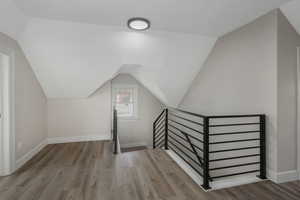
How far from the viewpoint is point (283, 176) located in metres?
2.03

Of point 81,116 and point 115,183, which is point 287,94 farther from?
point 81,116

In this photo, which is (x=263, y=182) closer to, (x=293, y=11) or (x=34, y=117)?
(x=293, y=11)

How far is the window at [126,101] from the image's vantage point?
5.18 m

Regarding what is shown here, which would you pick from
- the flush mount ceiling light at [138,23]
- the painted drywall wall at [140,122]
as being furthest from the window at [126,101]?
the flush mount ceiling light at [138,23]

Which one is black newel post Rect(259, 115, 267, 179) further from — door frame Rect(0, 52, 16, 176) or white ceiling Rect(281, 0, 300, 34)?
door frame Rect(0, 52, 16, 176)

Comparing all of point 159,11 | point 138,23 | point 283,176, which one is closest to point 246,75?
point 283,176

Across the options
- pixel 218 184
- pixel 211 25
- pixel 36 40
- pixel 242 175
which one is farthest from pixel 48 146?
pixel 211 25

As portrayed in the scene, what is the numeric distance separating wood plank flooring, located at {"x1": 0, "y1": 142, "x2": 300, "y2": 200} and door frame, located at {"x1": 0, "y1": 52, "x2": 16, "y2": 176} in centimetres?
25

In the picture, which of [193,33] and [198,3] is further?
[193,33]

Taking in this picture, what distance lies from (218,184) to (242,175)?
565 mm

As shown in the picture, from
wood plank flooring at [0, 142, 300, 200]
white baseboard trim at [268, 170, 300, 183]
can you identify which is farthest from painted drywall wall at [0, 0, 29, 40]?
white baseboard trim at [268, 170, 300, 183]

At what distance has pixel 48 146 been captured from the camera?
368 cm

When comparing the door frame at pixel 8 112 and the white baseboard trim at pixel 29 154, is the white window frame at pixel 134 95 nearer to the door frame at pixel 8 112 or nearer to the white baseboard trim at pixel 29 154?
the white baseboard trim at pixel 29 154

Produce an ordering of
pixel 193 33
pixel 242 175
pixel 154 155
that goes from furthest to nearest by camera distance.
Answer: pixel 154 155 → pixel 193 33 → pixel 242 175
